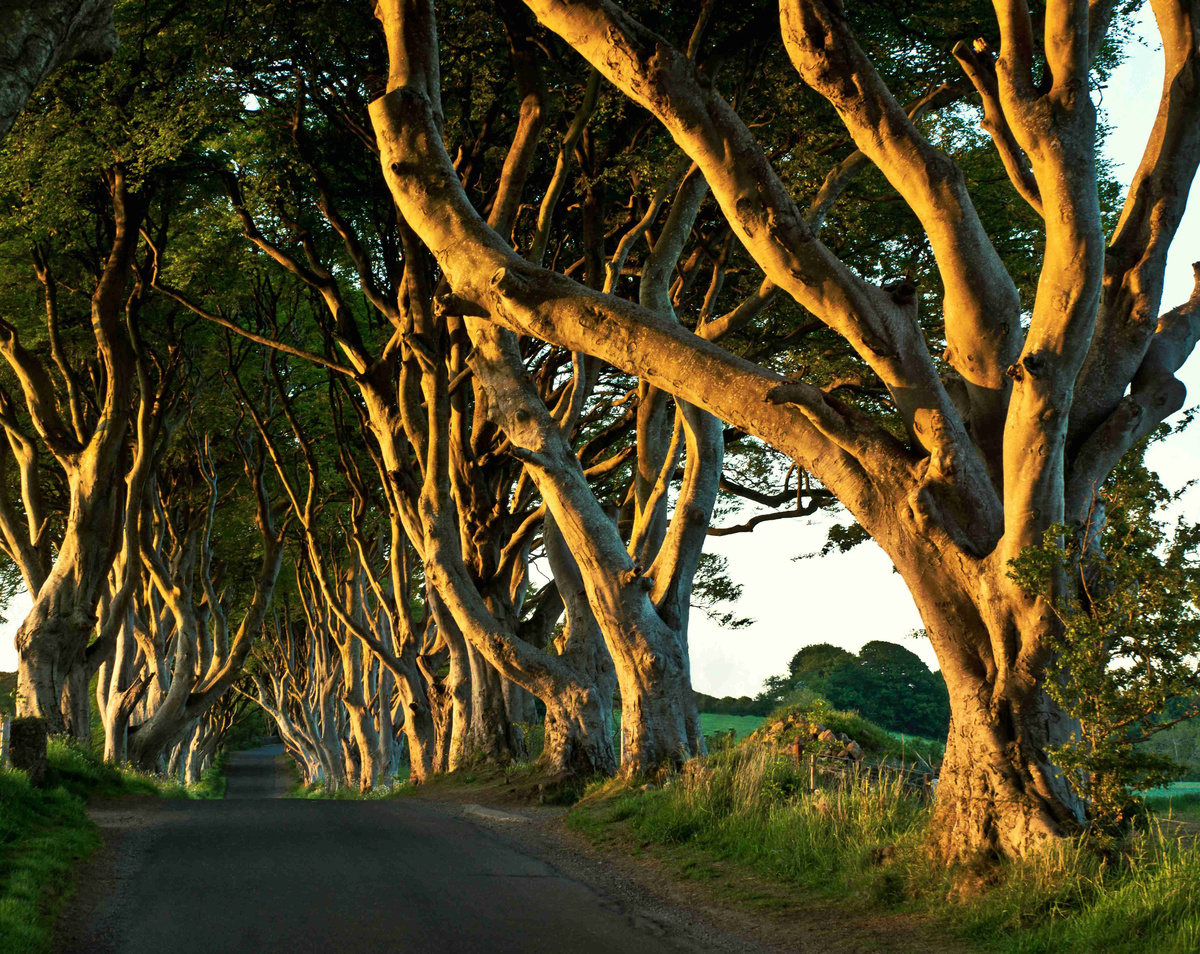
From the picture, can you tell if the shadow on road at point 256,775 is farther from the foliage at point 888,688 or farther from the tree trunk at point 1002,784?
the tree trunk at point 1002,784

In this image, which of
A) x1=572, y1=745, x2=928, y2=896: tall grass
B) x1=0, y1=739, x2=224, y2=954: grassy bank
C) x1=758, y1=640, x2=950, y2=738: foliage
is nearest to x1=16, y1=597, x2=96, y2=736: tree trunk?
x1=0, y1=739, x2=224, y2=954: grassy bank

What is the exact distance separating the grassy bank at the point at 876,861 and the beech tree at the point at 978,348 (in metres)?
0.35

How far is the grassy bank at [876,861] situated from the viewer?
213 inches

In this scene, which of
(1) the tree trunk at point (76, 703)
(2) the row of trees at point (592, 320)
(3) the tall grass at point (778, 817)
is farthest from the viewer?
(1) the tree trunk at point (76, 703)

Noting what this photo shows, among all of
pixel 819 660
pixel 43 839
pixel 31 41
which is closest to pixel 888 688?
pixel 819 660

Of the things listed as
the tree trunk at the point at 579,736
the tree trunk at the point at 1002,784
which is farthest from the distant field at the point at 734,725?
the tree trunk at the point at 1002,784

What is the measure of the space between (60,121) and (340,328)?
445 cm

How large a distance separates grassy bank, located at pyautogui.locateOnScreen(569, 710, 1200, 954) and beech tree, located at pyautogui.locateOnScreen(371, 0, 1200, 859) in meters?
0.35

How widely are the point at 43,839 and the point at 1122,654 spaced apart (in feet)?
26.0

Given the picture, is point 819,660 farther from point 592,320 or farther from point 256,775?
point 592,320

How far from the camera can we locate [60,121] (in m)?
14.0

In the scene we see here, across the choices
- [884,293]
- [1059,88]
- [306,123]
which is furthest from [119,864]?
[306,123]

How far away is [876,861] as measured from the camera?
7.18 metres

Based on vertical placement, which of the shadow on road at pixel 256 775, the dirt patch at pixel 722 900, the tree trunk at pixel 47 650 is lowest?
the shadow on road at pixel 256 775
